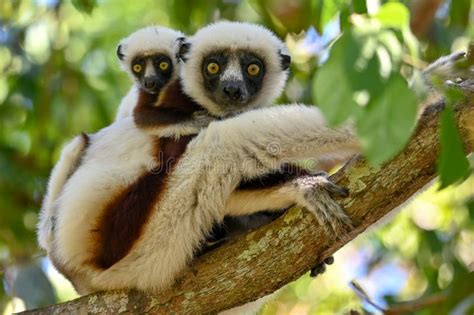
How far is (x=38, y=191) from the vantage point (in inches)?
384

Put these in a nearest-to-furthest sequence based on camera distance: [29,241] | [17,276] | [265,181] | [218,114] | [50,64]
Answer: [265,181] → [218,114] → [17,276] → [29,241] → [50,64]

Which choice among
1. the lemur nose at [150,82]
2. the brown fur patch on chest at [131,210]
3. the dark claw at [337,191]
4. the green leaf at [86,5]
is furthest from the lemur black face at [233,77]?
the dark claw at [337,191]

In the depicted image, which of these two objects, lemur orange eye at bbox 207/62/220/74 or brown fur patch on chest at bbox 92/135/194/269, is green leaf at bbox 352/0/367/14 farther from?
lemur orange eye at bbox 207/62/220/74

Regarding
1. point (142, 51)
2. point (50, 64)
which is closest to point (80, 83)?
point (50, 64)

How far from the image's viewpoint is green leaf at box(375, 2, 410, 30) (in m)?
2.85

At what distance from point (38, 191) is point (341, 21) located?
267 inches

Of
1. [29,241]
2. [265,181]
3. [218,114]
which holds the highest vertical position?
[218,114]

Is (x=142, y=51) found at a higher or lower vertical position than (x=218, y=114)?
higher

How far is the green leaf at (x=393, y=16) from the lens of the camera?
112 inches

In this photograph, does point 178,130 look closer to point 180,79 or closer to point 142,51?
point 180,79

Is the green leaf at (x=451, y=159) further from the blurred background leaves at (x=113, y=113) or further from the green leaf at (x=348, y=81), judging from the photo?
the blurred background leaves at (x=113, y=113)

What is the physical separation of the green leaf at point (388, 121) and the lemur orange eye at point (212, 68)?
3553mm

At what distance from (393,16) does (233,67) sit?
11.0 feet

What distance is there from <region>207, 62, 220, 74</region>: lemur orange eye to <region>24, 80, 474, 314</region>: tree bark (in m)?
1.75
